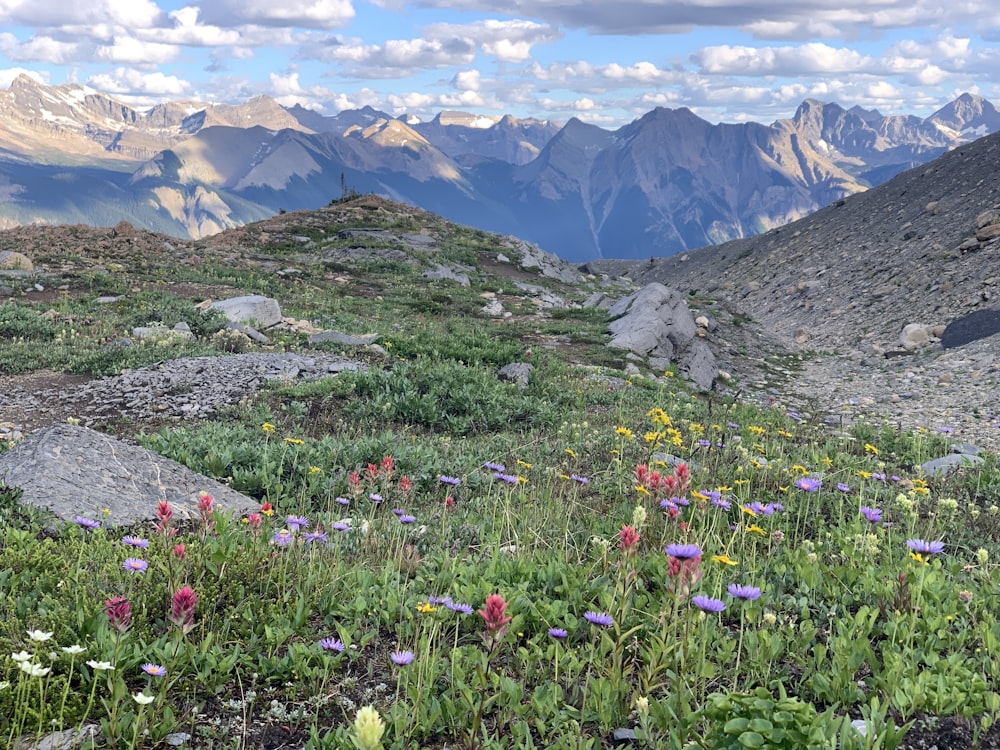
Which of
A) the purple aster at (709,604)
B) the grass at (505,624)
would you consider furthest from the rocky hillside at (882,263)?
the purple aster at (709,604)

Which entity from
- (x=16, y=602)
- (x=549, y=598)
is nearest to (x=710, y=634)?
Result: (x=549, y=598)

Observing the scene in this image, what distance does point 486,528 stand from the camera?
5.88 metres

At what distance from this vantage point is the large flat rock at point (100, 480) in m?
5.41

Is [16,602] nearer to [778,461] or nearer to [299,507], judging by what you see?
[299,507]

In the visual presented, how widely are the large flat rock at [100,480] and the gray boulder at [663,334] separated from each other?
47.5 feet

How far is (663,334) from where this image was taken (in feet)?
74.7

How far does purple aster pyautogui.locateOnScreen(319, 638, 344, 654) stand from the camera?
11.6ft

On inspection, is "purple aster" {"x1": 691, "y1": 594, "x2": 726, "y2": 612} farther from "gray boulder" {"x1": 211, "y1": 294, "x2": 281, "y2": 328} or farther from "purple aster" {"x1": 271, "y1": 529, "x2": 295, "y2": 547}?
"gray boulder" {"x1": 211, "y1": 294, "x2": 281, "y2": 328}

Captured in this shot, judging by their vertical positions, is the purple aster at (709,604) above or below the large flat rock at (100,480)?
above

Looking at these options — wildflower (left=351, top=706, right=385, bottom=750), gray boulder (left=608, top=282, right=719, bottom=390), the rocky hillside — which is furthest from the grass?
the rocky hillside

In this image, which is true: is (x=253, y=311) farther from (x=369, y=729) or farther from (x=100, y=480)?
(x=369, y=729)

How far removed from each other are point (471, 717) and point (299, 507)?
3.80 meters

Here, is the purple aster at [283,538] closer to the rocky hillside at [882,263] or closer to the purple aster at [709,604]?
the purple aster at [709,604]

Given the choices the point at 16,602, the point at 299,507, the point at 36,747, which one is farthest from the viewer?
the point at 299,507
